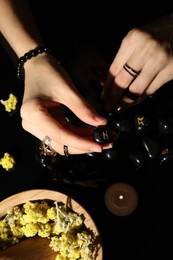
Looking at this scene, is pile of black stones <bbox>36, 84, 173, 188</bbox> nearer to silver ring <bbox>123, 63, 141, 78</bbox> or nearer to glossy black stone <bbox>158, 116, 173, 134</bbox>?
glossy black stone <bbox>158, 116, 173, 134</bbox>

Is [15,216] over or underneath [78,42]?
underneath

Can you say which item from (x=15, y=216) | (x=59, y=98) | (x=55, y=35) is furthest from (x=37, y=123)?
(x=55, y=35)

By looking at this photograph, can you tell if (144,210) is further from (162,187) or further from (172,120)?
(172,120)

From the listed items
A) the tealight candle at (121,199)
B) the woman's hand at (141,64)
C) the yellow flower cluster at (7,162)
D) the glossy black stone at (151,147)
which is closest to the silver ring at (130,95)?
the woman's hand at (141,64)

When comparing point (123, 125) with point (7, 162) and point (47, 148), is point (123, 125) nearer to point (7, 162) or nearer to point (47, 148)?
point (47, 148)

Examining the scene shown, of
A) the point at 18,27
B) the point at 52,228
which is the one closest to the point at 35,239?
the point at 52,228

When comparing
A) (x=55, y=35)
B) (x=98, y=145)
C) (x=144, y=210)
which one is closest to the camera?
(x=98, y=145)
